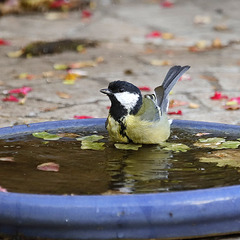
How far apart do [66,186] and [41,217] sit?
0.45 metres

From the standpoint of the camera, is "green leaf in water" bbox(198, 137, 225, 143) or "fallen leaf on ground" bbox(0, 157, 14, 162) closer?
"fallen leaf on ground" bbox(0, 157, 14, 162)

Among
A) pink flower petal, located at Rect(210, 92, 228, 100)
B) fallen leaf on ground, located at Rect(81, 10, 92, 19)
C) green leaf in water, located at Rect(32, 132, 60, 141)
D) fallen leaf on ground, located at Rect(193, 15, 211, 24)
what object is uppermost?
fallen leaf on ground, located at Rect(193, 15, 211, 24)

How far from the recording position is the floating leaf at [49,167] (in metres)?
3.45

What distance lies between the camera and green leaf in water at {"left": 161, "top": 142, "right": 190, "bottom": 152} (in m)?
3.94

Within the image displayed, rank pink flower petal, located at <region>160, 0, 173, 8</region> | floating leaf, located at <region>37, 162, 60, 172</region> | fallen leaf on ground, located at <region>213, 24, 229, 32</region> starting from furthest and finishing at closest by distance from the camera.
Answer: pink flower petal, located at <region>160, 0, 173, 8</region>
fallen leaf on ground, located at <region>213, 24, 229, 32</region>
floating leaf, located at <region>37, 162, 60, 172</region>

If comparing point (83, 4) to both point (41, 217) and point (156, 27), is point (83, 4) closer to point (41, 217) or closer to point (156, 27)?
point (156, 27)

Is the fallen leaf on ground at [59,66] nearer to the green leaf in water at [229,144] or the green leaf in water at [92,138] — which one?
the green leaf in water at [92,138]

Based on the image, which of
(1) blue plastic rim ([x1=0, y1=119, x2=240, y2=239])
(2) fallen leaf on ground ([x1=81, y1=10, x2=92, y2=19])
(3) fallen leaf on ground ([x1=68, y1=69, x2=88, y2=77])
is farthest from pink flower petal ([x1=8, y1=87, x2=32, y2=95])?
(2) fallen leaf on ground ([x1=81, y1=10, x2=92, y2=19])

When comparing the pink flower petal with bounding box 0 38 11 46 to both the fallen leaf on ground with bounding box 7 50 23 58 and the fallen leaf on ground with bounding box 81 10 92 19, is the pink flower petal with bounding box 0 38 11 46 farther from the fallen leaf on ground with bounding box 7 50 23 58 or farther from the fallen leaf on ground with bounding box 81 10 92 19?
the fallen leaf on ground with bounding box 81 10 92 19

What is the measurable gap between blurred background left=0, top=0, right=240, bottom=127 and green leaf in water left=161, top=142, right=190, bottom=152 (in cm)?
150

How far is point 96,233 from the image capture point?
8.91 feet

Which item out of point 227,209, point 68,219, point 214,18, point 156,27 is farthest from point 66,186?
point 214,18

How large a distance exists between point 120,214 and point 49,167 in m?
0.90

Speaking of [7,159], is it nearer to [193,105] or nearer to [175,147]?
[175,147]
